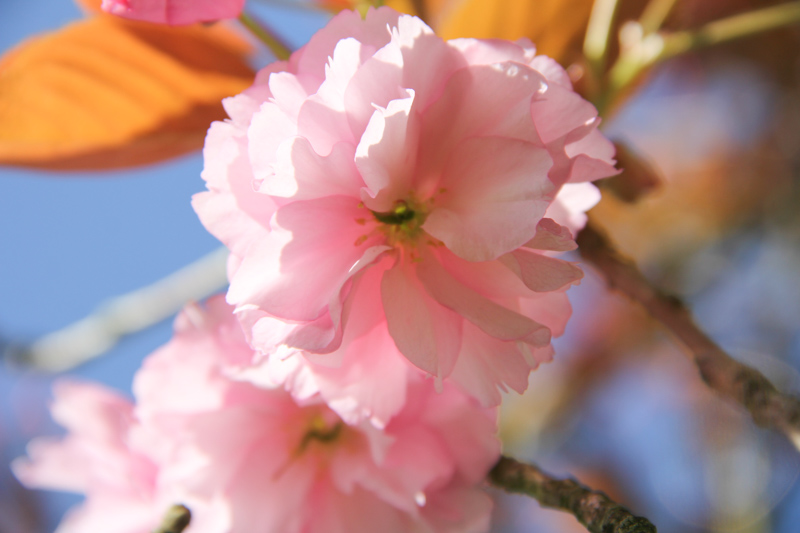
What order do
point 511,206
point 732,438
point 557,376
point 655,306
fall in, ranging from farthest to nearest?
point 557,376 < point 732,438 < point 655,306 < point 511,206

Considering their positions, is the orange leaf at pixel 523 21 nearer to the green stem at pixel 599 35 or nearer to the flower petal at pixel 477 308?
the green stem at pixel 599 35

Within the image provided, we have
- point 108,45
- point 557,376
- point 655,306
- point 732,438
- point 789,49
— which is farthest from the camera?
point 557,376

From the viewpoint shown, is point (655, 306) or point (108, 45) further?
point (108, 45)

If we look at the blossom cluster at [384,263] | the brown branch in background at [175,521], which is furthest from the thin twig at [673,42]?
the brown branch in background at [175,521]

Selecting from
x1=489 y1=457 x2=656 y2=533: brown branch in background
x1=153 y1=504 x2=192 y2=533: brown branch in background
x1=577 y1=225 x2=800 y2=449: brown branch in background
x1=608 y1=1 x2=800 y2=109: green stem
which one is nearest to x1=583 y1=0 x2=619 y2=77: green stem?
x1=608 y1=1 x2=800 y2=109: green stem

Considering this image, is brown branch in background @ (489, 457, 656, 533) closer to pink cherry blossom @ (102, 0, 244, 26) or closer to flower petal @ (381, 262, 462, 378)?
flower petal @ (381, 262, 462, 378)

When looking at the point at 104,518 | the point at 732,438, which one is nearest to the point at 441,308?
the point at 104,518

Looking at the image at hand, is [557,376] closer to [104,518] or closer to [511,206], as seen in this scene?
[104,518]

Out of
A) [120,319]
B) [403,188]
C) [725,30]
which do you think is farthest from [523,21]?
[120,319]
